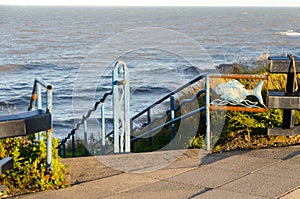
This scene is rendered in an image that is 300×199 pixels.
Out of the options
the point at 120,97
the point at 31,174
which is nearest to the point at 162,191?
the point at 31,174

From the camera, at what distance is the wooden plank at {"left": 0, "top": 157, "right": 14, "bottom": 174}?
5648mm

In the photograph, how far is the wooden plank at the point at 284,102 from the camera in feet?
24.1

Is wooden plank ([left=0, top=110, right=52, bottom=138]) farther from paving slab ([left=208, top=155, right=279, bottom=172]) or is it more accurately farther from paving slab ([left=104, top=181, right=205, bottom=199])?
paving slab ([left=208, top=155, right=279, bottom=172])

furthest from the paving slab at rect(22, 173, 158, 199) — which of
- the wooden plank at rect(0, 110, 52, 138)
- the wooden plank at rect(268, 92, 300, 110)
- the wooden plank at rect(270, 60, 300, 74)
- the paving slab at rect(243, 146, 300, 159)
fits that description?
the wooden plank at rect(270, 60, 300, 74)

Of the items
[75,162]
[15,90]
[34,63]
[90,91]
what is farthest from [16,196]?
[34,63]

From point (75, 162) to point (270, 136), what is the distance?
2607mm

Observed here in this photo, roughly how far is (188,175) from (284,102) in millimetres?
1729

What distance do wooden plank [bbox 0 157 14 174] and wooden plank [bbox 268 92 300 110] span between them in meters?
3.25

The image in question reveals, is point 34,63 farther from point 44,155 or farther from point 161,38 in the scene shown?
point 44,155

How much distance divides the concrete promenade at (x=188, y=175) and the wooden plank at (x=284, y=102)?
0.54 meters

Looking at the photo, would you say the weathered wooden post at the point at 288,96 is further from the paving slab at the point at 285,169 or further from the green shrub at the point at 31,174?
the green shrub at the point at 31,174

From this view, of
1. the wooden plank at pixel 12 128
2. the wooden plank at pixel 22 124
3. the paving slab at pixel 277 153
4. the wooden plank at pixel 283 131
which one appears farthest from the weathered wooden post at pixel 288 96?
the wooden plank at pixel 12 128

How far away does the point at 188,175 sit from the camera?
6.43 m

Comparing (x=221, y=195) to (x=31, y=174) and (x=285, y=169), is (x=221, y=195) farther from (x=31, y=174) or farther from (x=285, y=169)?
(x=31, y=174)
